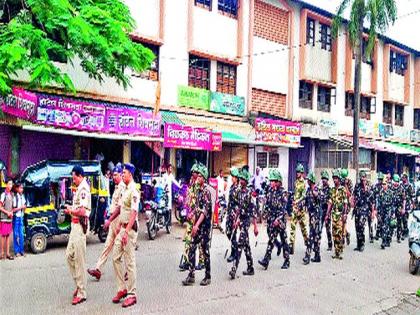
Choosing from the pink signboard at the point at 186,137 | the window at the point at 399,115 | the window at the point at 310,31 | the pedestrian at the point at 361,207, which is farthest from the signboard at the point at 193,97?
the window at the point at 399,115

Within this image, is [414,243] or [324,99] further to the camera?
[324,99]

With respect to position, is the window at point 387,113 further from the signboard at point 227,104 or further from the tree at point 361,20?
the signboard at point 227,104

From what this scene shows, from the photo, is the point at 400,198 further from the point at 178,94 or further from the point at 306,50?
the point at 306,50

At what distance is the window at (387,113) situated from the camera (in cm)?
2936

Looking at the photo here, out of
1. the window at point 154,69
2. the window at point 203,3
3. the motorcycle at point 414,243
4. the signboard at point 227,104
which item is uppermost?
the window at point 203,3

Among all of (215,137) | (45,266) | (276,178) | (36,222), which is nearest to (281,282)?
(276,178)

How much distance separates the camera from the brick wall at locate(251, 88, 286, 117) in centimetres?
2023

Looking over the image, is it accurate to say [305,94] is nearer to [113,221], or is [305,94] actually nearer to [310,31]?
[310,31]

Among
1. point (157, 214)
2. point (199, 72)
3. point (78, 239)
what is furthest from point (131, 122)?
point (78, 239)

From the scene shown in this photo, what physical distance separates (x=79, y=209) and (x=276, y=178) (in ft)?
13.2

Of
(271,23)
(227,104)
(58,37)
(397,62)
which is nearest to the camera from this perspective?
(58,37)

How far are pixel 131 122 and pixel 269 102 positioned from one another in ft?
30.0

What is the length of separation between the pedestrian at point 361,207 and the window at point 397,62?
21.3 meters

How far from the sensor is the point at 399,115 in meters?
30.9
